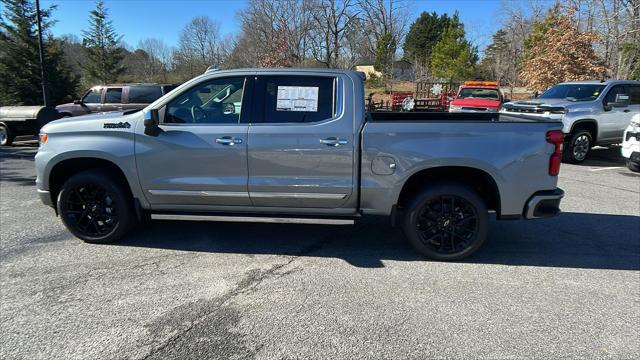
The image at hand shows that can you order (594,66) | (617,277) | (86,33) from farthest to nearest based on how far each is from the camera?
(86,33)
(594,66)
(617,277)

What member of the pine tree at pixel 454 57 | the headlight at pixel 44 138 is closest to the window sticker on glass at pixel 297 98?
the headlight at pixel 44 138

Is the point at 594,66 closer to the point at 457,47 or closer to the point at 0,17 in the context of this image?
the point at 457,47

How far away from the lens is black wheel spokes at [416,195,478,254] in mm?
4242

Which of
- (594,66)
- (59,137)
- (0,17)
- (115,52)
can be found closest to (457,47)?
(594,66)

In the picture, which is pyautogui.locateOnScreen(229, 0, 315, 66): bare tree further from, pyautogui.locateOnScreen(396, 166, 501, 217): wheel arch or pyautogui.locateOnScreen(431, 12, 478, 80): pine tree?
pyautogui.locateOnScreen(396, 166, 501, 217): wheel arch

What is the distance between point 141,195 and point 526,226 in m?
4.69

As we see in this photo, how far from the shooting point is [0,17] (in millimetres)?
19734

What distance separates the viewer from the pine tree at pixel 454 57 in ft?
123

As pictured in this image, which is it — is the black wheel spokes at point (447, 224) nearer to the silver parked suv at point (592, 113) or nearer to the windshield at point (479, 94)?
the silver parked suv at point (592, 113)

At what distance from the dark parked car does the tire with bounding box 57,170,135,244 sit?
9071mm

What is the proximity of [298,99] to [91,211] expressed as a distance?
258cm

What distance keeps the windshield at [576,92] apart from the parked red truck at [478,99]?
345 centimetres

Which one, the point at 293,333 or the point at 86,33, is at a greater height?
the point at 86,33

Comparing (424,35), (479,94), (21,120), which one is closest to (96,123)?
(21,120)
